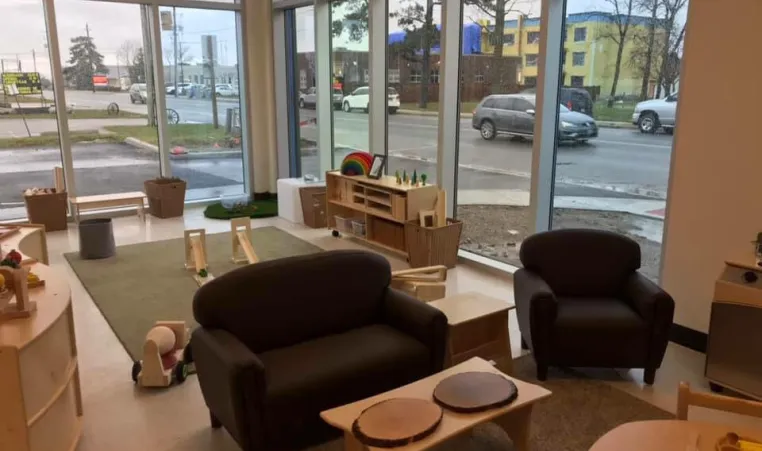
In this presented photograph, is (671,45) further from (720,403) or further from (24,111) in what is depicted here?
(24,111)

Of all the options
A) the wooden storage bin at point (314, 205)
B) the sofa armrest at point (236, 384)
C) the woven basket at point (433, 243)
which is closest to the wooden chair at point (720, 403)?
the sofa armrest at point (236, 384)

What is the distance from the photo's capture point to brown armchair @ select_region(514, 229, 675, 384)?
3367 mm

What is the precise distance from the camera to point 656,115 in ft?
14.0

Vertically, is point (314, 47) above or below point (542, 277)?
above

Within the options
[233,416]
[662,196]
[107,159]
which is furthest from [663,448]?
[107,159]

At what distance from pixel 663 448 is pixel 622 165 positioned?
2.93 metres

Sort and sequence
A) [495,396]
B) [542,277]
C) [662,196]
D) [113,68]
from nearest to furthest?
[495,396] < [542,277] < [662,196] < [113,68]

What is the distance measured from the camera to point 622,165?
4.57m

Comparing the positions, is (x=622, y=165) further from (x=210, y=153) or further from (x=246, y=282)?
(x=210, y=153)

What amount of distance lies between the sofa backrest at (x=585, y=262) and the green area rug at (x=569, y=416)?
0.52m

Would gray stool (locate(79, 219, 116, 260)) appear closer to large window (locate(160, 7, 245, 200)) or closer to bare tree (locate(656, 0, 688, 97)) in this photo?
large window (locate(160, 7, 245, 200))

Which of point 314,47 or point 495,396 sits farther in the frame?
point 314,47

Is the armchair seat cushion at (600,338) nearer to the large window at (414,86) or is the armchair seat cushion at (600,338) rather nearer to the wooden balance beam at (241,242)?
the large window at (414,86)

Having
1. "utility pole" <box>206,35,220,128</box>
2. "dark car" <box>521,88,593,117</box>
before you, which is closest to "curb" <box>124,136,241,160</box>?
"utility pole" <box>206,35,220,128</box>
